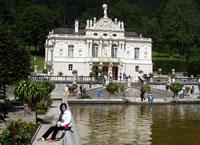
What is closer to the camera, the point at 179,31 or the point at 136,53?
the point at 136,53

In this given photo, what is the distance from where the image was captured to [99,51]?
53219 mm

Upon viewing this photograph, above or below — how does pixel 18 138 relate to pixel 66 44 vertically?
below

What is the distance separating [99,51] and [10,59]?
29887mm

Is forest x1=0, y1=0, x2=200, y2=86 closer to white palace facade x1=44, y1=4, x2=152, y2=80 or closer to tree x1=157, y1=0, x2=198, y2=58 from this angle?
tree x1=157, y1=0, x2=198, y2=58

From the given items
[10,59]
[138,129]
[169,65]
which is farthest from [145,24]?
[138,129]

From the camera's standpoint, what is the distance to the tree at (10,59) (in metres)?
22.8

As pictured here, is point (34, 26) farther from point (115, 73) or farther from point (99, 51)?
point (115, 73)

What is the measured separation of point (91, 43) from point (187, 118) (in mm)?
33507

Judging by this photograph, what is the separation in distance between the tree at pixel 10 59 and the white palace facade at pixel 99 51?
24.6 meters

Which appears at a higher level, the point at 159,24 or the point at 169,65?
the point at 159,24

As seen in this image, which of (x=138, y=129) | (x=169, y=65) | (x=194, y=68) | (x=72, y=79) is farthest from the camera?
(x=169, y=65)

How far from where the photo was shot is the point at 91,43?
52.8 metres

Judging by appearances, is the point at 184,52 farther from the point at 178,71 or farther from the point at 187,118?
the point at 187,118

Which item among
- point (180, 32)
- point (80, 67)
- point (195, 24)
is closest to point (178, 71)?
point (180, 32)
